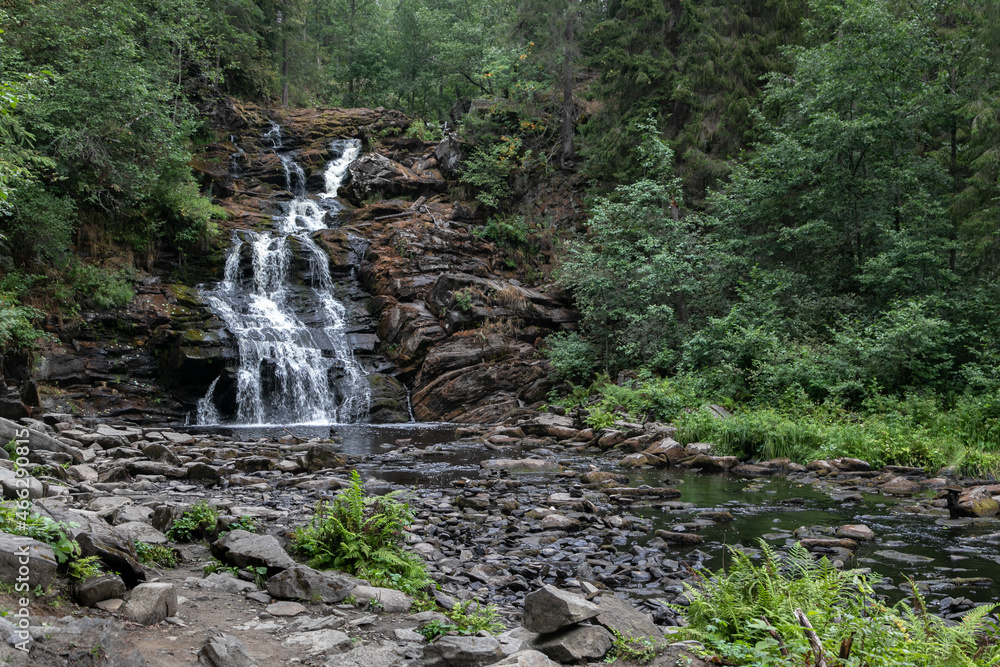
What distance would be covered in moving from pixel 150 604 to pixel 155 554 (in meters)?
1.46

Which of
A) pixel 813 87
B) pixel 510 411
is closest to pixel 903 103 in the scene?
pixel 813 87

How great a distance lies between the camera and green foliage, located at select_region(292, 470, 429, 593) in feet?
16.7

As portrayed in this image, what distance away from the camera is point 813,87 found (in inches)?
735

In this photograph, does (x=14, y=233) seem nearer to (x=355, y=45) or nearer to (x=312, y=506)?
(x=312, y=506)

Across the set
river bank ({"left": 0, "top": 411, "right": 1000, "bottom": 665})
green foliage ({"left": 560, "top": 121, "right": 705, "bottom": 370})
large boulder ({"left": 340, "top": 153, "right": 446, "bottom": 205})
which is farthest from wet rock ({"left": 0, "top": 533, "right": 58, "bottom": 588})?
large boulder ({"left": 340, "top": 153, "right": 446, "bottom": 205})

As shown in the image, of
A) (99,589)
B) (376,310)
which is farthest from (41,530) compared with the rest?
(376,310)

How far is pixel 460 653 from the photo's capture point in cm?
363

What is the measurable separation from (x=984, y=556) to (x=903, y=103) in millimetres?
14650

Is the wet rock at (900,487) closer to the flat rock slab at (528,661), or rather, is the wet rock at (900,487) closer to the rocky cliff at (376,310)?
the flat rock slab at (528,661)

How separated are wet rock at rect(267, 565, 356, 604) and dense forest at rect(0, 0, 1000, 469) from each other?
6.52m

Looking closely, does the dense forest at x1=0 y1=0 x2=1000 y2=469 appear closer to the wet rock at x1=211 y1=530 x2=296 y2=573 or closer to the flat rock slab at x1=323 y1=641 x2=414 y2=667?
the wet rock at x1=211 y1=530 x2=296 y2=573

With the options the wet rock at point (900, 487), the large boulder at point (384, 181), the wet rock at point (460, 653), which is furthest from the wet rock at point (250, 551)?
the large boulder at point (384, 181)

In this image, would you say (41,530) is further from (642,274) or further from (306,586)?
(642,274)

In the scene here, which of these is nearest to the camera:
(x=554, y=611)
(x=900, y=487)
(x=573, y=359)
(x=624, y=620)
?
(x=554, y=611)
